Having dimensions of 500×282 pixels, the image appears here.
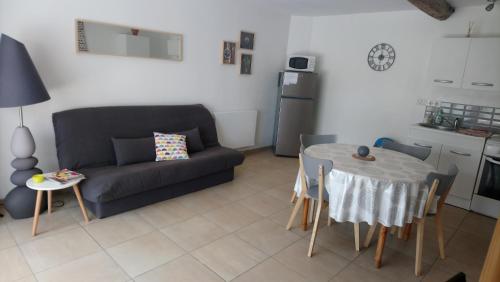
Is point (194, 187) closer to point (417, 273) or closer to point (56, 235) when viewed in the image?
point (56, 235)

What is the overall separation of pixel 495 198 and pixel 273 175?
2.50 meters

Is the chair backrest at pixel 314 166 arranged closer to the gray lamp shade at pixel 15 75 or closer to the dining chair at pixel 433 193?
the dining chair at pixel 433 193

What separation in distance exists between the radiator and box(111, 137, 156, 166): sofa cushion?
1.34 meters

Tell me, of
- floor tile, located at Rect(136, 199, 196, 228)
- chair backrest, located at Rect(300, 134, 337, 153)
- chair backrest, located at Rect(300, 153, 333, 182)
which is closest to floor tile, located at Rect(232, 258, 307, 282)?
chair backrest, located at Rect(300, 153, 333, 182)

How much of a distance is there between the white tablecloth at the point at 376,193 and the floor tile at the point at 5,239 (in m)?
2.42

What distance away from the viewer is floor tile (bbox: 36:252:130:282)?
2.02 meters

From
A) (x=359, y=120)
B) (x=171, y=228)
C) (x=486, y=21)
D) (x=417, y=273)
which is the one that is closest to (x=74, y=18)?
(x=171, y=228)

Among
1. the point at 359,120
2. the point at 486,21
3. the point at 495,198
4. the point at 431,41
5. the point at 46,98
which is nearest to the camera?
the point at 46,98

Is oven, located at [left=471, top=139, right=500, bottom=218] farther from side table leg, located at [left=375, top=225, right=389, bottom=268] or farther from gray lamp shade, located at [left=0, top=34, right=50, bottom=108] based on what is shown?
gray lamp shade, located at [left=0, top=34, right=50, bottom=108]

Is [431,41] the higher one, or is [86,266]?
[431,41]

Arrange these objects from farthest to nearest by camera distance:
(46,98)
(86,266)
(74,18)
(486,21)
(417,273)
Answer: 1. (486,21)
2. (74,18)
3. (46,98)
4. (417,273)
5. (86,266)

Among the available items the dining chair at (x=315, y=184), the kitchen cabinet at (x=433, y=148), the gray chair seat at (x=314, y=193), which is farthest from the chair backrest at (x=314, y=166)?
the kitchen cabinet at (x=433, y=148)

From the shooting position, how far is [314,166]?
242cm

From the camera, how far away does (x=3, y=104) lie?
95.3 inches
